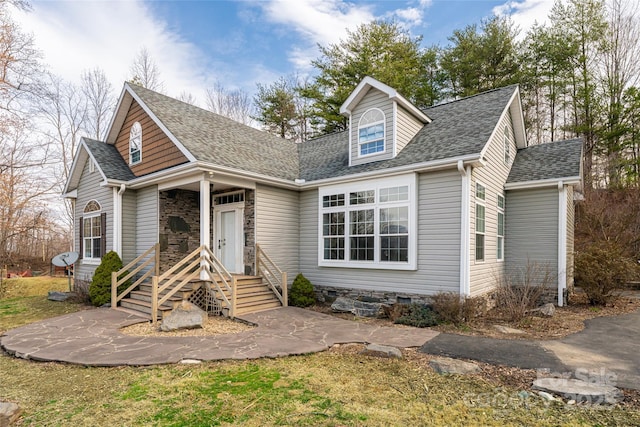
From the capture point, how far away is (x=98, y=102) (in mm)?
23375

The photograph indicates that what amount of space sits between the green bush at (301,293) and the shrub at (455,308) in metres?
3.48

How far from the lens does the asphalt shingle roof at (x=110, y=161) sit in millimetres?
10586

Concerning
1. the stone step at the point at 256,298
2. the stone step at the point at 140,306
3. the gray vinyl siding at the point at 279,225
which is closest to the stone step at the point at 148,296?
the stone step at the point at 140,306

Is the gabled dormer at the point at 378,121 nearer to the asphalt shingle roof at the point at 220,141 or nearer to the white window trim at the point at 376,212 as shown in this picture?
the white window trim at the point at 376,212

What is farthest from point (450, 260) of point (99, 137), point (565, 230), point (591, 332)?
point (99, 137)

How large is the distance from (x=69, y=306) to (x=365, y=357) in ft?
29.0

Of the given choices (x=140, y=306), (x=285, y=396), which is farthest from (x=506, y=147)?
(x=140, y=306)

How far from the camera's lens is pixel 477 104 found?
10344 millimetres

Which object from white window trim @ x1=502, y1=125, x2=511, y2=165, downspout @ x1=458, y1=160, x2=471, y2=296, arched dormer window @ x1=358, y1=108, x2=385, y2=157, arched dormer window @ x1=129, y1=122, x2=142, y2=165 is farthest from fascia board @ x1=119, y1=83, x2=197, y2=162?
white window trim @ x1=502, y1=125, x2=511, y2=165

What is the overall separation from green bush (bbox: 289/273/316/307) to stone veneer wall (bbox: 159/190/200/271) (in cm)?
366

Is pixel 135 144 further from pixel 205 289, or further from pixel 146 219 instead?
pixel 205 289

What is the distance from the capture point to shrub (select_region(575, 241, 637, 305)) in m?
9.38

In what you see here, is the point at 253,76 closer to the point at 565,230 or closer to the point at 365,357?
the point at 565,230

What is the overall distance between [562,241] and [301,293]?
24.0 ft
